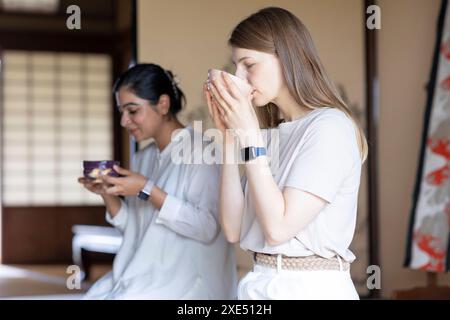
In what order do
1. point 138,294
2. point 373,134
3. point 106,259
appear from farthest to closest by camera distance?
point 106,259
point 373,134
point 138,294

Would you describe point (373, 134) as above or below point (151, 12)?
below

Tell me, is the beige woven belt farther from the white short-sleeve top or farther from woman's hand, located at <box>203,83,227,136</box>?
woman's hand, located at <box>203,83,227,136</box>

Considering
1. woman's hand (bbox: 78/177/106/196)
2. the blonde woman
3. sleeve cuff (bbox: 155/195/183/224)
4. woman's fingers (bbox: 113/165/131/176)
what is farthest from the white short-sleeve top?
woman's hand (bbox: 78/177/106/196)

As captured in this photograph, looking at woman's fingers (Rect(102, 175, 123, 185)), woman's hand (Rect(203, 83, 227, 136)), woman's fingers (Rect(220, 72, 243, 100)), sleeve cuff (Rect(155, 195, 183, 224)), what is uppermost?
woman's fingers (Rect(220, 72, 243, 100))

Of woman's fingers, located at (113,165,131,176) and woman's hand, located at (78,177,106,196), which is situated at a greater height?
woman's fingers, located at (113,165,131,176)

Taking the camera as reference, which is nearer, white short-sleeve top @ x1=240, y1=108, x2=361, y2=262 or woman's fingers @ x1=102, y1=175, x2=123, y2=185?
white short-sleeve top @ x1=240, y1=108, x2=361, y2=262

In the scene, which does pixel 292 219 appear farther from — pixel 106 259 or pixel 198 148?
pixel 106 259

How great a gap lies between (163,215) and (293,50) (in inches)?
33.9

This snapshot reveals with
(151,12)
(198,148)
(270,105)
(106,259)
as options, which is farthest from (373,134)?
(106,259)

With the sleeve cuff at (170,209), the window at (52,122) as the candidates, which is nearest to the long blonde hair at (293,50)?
the sleeve cuff at (170,209)

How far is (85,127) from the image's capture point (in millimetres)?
7223

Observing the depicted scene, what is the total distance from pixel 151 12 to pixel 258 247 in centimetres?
258

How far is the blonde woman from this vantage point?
1305mm

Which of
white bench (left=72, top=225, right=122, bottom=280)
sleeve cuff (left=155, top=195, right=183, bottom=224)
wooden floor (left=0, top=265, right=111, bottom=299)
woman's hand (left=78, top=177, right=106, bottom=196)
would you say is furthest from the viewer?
white bench (left=72, top=225, right=122, bottom=280)
